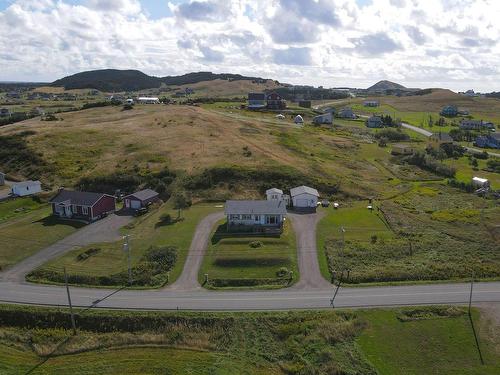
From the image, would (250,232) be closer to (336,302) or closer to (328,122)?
(336,302)

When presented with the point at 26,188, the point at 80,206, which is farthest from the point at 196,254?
the point at 26,188

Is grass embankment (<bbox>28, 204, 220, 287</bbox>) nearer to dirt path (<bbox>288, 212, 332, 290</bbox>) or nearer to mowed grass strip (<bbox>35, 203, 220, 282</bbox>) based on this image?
mowed grass strip (<bbox>35, 203, 220, 282</bbox>)

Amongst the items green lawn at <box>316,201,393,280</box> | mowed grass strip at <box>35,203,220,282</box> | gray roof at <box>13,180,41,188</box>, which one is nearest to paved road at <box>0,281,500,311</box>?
mowed grass strip at <box>35,203,220,282</box>

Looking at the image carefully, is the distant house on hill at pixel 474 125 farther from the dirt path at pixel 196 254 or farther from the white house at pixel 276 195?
the dirt path at pixel 196 254

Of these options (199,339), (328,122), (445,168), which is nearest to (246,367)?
(199,339)

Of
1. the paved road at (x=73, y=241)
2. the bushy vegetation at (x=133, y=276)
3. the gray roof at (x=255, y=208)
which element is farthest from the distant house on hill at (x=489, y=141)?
the bushy vegetation at (x=133, y=276)

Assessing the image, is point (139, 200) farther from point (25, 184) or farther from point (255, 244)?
point (25, 184)
